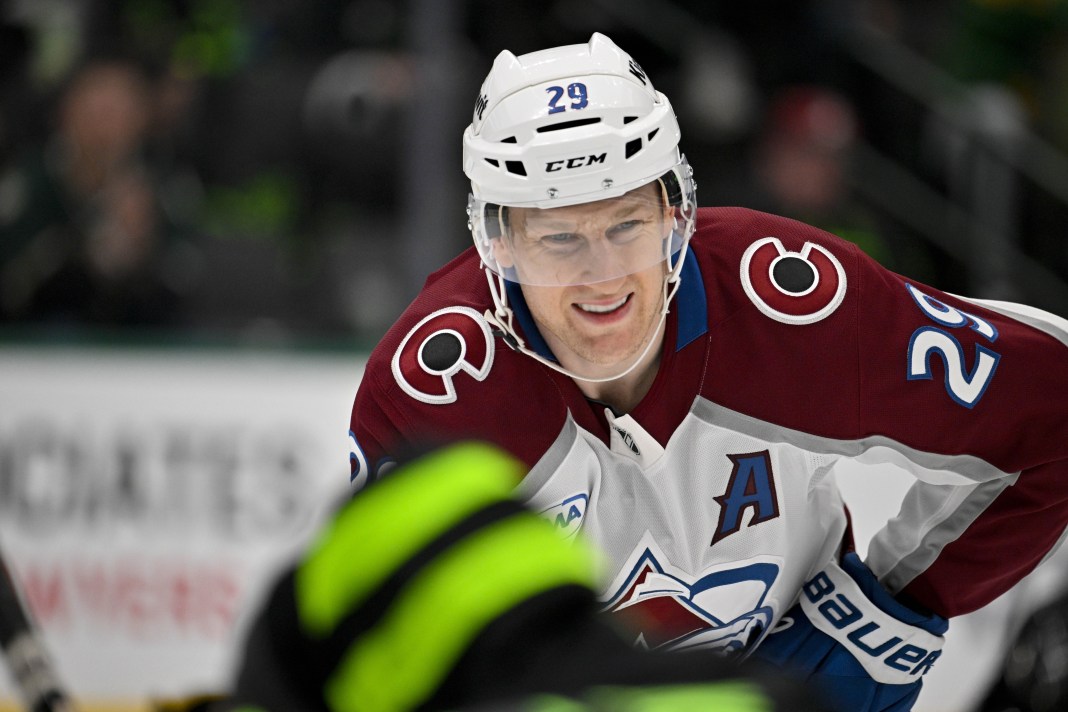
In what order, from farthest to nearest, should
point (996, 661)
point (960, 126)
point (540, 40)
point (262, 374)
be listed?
point (540, 40) → point (960, 126) → point (262, 374) → point (996, 661)

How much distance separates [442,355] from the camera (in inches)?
70.6

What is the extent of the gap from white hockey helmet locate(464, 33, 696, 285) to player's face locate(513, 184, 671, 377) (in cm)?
1

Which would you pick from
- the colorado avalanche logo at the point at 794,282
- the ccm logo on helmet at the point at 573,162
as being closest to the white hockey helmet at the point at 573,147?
the ccm logo on helmet at the point at 573,162

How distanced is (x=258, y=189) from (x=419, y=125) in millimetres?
667

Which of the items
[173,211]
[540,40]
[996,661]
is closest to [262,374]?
[173,211]

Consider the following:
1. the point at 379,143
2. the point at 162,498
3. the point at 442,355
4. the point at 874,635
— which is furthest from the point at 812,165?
the point at 442,355

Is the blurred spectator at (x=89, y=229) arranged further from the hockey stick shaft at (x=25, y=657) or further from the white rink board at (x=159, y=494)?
the hockey stick shaft at (x=25, y=657)

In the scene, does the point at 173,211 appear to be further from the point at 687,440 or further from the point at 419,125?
the point at 687,440

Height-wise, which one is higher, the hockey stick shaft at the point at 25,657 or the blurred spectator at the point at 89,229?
the hockey stick shaft at the point at 25,657

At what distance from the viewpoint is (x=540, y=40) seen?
4.34 m

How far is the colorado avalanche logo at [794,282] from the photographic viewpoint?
1.77m

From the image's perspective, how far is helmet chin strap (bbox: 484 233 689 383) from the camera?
1.76 meters

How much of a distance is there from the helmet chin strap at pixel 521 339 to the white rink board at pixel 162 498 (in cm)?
189

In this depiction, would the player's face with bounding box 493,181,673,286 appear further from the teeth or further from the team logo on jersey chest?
the team logo on jersey chest
